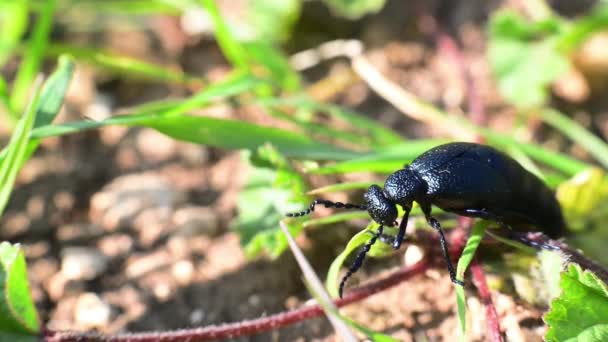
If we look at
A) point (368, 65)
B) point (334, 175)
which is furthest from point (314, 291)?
point (368, 65)

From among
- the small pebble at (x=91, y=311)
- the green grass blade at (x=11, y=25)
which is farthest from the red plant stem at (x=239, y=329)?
the green grass blade at (x=11, y=25)

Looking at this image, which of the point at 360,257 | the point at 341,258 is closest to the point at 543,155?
the point at 360,257

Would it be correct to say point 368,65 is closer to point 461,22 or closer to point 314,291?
point 461,22

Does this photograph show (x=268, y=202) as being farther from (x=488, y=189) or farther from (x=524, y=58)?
(x=524, y=58)

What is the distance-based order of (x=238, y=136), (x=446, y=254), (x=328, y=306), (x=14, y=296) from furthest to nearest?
(x=238, y=136) → (x=446, y=254) → (x=14, y=296) → (x=328, y=306)

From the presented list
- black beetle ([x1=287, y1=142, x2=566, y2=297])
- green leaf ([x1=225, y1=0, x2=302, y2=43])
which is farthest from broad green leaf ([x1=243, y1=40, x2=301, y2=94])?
black beetle ([x1=287, y1=142, x2=566, y2=297])

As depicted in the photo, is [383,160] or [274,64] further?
[274,64]

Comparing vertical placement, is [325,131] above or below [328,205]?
above
